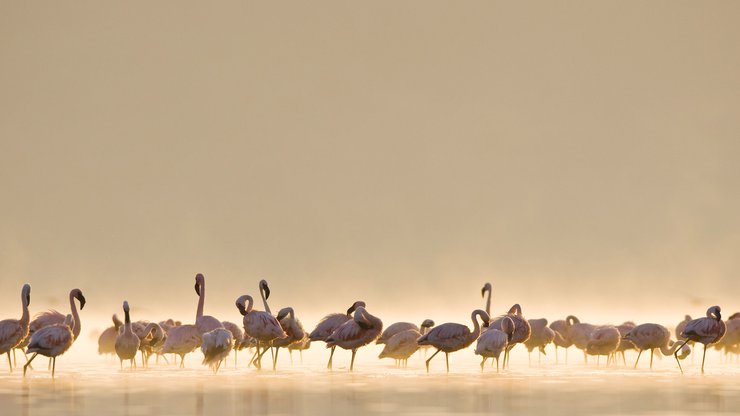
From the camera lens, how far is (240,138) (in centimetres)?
10888

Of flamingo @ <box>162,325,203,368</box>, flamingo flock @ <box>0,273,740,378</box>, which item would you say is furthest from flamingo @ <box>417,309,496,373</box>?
flamingo @ <box>162,325,203,368</box>

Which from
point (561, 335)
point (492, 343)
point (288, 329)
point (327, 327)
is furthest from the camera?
point (561, 335)

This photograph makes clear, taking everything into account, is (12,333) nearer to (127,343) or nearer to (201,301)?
(127,343)

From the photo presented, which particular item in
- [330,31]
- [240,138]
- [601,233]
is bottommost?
[601,233]

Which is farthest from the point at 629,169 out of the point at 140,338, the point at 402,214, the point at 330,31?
the point at 140,338

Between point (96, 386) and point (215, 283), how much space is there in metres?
63.8

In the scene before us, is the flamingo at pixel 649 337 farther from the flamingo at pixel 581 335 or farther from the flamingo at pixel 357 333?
the flamingo at pixel 357 333

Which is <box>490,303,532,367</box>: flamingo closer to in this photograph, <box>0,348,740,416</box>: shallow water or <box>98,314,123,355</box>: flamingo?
<box>0,348,740,416</box>: shallow water

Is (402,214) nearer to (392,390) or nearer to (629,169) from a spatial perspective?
(629,169)

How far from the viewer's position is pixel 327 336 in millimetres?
33406

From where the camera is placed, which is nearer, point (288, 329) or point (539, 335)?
point (288, 329)

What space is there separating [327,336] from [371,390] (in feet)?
22.4

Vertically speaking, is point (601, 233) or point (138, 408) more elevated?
point (601, 233)

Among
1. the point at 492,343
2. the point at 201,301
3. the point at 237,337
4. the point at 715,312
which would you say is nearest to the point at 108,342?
the point at 201,301
